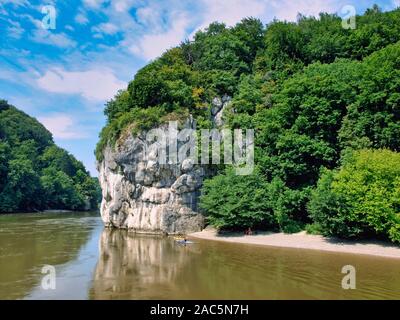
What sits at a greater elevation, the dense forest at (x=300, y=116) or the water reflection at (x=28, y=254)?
the dense forest at (x=300, y=116)

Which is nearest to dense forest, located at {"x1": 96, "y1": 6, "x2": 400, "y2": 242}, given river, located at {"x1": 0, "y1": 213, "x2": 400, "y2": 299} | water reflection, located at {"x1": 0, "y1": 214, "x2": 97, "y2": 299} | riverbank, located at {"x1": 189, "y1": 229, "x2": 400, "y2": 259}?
riverbank, located at {"x1": 189, "y1": 229, "x2": 400, "y2": 259}

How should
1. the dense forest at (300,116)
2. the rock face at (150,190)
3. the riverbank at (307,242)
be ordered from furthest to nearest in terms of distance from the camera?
the rock face at (150,190)
the dense forest at (300,116)
the riverbank at (307,242)

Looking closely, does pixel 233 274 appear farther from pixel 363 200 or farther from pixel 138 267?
pixel 363 200

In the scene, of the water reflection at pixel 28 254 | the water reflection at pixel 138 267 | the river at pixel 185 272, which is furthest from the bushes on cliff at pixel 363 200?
the water reflection at pixel 28 254

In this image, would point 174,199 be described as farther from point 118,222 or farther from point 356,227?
point 356,227

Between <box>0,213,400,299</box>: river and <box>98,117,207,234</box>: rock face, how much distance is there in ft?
20.4

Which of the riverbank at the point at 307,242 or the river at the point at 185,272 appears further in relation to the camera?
the riverbank at the point at 307,242

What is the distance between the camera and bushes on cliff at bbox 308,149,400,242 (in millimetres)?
25938

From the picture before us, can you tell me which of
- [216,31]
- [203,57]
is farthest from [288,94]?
[216,31]

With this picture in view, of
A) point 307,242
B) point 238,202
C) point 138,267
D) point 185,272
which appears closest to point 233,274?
point 185,272

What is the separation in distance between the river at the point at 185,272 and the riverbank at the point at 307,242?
4.86ft

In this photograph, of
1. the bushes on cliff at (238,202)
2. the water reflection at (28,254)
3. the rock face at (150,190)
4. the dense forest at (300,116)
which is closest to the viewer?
the water reflection at (28,254)

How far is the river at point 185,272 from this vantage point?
16.0m

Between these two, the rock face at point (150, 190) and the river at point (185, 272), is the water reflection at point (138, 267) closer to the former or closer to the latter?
the river at point (185, 272)
